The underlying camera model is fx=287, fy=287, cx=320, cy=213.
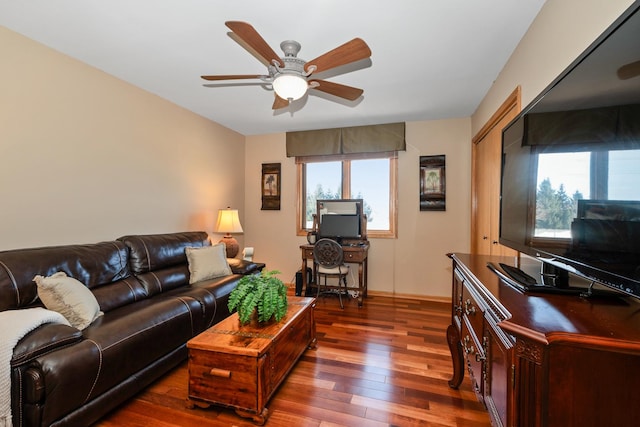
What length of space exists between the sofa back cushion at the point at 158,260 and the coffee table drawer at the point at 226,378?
1.13 meters

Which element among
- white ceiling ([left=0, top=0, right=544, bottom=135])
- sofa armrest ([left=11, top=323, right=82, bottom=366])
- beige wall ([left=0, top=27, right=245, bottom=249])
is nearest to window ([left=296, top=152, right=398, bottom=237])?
white ceiling ([left=0, top=0, right=544, bottom=135])

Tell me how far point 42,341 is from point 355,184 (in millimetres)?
3694

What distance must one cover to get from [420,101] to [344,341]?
2765 mm

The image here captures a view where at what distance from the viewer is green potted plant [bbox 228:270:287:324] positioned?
6.24 feet

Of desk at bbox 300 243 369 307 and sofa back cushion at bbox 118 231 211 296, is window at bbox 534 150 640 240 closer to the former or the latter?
desk at bbox 300 243 369 307

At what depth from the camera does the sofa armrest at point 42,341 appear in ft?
4.35

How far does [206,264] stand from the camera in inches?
120

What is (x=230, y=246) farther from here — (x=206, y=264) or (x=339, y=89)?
(x=339, y=89)

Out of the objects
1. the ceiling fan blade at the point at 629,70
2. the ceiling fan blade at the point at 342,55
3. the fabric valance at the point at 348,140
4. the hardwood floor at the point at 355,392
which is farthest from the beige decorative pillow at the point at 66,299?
the fabric valance at the point at 348,140

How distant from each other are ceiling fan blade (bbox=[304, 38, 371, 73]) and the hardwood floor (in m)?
2.18

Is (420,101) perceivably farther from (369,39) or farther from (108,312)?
(108,312)

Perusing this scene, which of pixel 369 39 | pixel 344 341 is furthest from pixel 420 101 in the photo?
pixel 344 341

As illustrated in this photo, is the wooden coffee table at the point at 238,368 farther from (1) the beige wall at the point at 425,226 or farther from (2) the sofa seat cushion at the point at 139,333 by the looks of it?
(1) the beige wall at the point at 425,226

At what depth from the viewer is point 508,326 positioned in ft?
2.36
